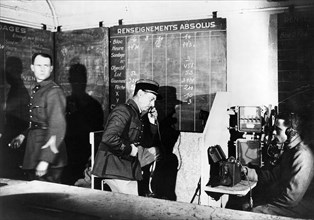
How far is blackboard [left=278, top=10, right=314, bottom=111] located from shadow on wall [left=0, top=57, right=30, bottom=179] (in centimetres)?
289

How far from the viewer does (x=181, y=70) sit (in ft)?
12.0

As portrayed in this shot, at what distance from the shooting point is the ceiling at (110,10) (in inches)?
134

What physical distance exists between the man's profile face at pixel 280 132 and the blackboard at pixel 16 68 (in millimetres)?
2834

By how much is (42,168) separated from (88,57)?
56.6 inches

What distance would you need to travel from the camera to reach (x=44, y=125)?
137 inches

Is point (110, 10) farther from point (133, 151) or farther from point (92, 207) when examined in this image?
point (92, 207)

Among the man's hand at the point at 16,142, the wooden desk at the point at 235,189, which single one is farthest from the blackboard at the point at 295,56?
the man's hand at the point at 16,142

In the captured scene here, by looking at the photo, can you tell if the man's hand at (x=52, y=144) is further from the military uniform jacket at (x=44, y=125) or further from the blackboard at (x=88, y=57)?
the blackboard at (x=88, y=57)

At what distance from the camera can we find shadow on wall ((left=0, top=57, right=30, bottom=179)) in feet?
12.8


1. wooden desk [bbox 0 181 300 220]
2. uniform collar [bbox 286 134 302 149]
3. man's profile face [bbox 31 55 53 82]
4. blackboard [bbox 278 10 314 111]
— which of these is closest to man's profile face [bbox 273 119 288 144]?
uniform collar [bbox 286 134 302 149]

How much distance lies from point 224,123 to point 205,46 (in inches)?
36.8

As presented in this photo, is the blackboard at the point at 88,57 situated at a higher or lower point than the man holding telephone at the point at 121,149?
higher

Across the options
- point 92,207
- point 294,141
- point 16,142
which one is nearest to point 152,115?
point 294,141

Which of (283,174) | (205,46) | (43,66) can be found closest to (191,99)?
(205,46)
